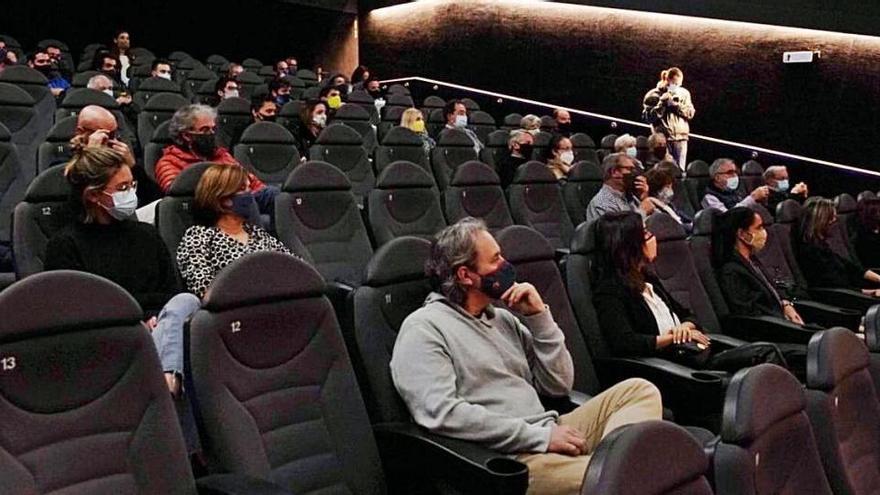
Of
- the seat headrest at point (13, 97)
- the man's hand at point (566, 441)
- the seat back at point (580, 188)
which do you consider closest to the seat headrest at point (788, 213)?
the seat back at point (580, 188)

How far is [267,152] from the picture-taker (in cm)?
366

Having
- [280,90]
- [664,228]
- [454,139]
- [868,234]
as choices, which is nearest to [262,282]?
[664,228]

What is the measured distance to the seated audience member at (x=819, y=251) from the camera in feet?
12.4

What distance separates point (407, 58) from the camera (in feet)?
31.4

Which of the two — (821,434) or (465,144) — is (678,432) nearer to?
(821,434)

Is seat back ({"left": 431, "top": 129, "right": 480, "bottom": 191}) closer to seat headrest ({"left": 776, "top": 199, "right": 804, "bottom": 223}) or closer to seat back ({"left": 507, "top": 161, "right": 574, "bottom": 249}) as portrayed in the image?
seat back ({"left": 507, "top": 161, "right": 574, "bottom": 249})

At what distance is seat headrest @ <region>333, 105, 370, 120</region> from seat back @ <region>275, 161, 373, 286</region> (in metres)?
2.37

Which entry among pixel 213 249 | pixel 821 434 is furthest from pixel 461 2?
pixel 821 434

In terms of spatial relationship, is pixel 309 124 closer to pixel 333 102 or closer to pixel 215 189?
pixel 333 102

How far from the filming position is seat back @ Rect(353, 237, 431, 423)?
167 centimetres

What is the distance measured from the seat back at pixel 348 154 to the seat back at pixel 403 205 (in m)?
0.83

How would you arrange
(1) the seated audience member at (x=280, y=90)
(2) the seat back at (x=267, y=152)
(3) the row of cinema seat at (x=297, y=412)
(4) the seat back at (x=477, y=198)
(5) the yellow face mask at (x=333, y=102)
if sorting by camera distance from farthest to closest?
(1) the seated audience member at (x=280, y=90)
(5) the yellow face mask at (x=333, y=102)
(2) the seat back at (x=267, y=152)
(4) the seat back at (x=477, y=198)
(3) the row of cinema seat at (x=297, y=412)

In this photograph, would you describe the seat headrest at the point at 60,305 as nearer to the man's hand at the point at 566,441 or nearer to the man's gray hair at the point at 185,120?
the man's hand at the point at 566,441

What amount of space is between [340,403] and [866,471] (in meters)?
1.04
